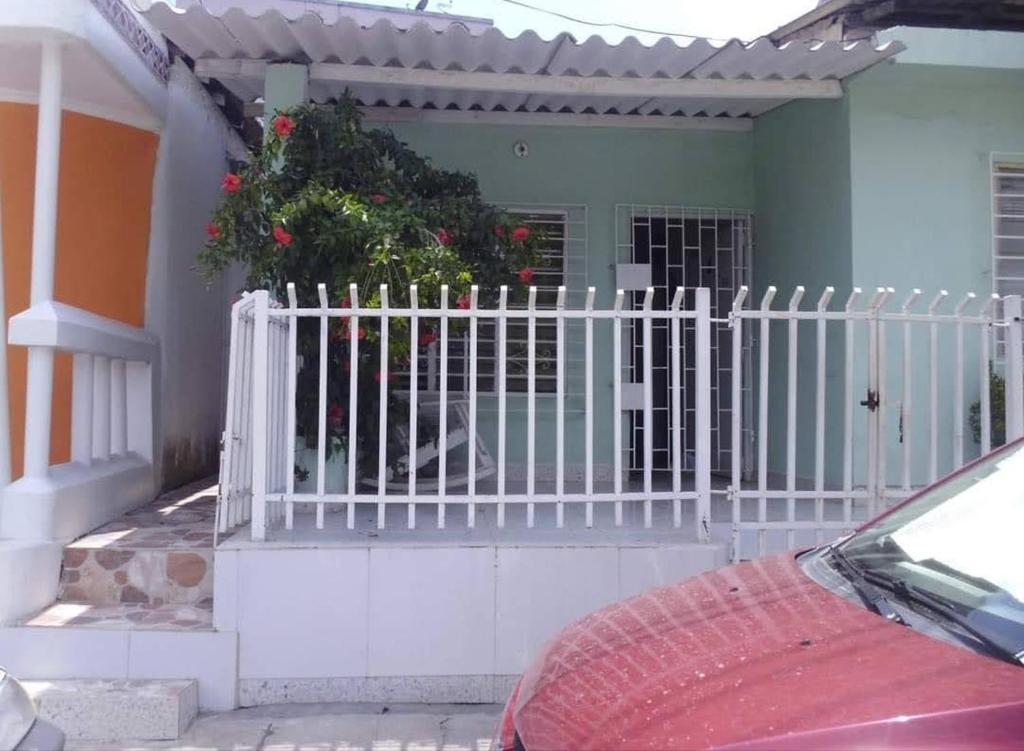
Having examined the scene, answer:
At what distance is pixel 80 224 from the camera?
233 inches

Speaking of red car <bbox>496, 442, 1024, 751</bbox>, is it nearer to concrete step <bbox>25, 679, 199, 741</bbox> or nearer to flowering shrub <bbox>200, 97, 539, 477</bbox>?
concrete step <bbox>25, 679, 199, 741</bbox>

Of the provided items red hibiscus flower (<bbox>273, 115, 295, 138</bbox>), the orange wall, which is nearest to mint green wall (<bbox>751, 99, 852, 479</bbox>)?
red hibiscus flower (<bbox>273, 115, 295, 138</bbox>)

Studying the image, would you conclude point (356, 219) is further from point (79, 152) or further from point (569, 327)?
point (569, 327)

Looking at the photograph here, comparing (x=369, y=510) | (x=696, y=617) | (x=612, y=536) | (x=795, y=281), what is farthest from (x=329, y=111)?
(x=696, y=617)

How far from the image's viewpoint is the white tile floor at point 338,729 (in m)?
3.99

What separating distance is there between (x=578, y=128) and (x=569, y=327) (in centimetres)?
158

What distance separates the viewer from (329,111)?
5.62 m

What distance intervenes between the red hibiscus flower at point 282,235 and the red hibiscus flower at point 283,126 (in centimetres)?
63

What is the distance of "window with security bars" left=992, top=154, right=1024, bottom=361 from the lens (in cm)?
654

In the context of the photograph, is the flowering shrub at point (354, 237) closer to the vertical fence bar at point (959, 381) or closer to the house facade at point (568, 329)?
the house facade at point (568, 329)

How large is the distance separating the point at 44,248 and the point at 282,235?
4.05 feet

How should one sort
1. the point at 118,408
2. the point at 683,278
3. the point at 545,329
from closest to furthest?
the point at 118,408 < the point at 545,329 < the point at 683,278

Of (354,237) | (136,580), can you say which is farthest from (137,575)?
(354,237)

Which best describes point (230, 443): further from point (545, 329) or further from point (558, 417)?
point (545, 329)
